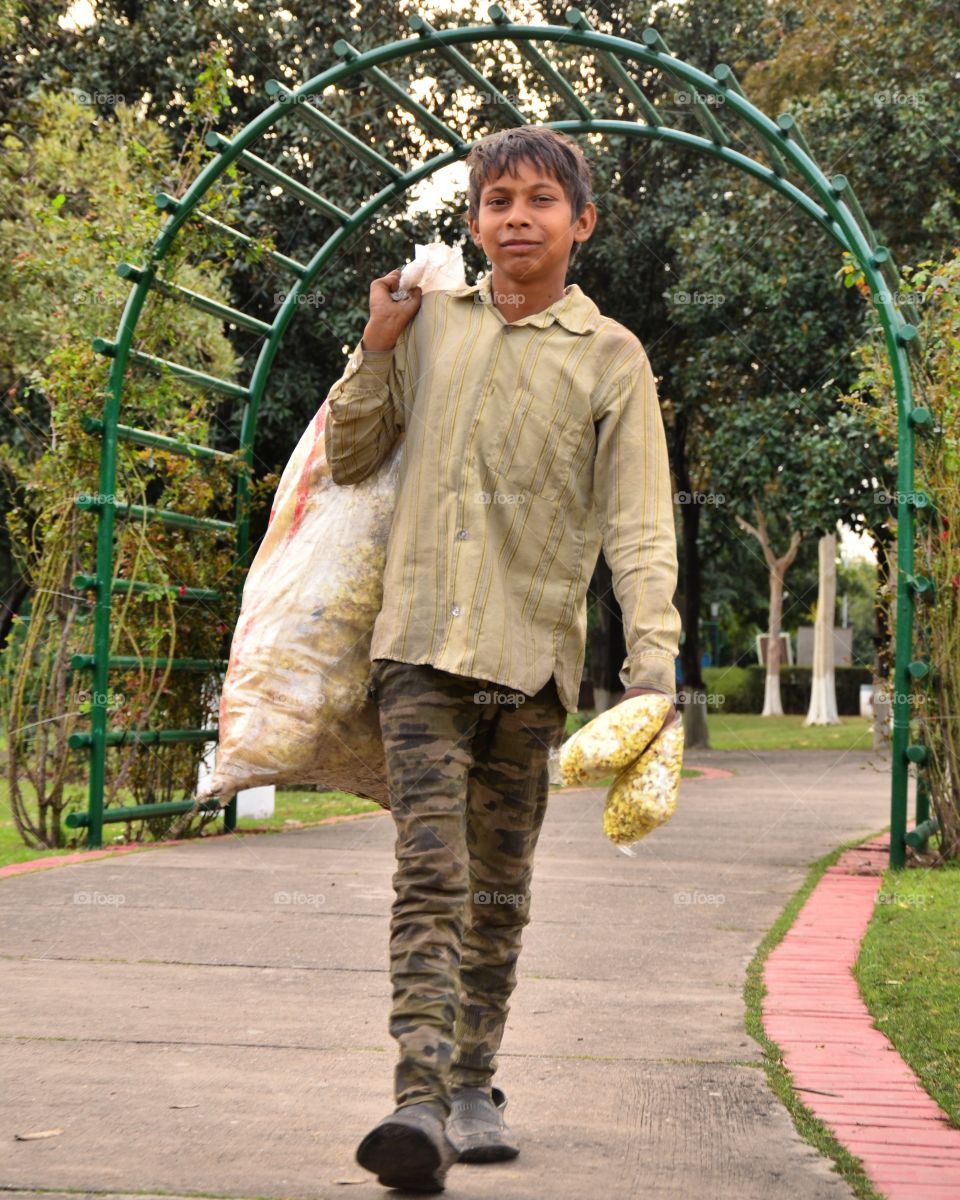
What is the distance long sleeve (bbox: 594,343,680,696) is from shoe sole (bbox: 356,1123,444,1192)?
36.0 inches

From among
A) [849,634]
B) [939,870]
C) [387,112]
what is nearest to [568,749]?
[939,870]

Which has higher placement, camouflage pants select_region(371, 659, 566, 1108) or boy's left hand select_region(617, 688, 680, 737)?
boy's left hand select_region(617, 688, 680, 737)

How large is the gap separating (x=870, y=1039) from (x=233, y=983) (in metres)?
1.85

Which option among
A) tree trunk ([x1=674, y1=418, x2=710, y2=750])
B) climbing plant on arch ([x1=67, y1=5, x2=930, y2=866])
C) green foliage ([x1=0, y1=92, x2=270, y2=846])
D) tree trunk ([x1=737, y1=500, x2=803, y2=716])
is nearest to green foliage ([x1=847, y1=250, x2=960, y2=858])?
climbing plant on arch ([x1=67, y1=5, x2=930, y2=866])

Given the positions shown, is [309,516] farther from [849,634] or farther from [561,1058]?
[849,634]

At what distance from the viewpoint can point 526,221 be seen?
11.0ft

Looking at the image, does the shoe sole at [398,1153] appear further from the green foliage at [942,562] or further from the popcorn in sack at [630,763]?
the green foliage at [942,562]

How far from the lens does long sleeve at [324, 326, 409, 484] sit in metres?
3.39

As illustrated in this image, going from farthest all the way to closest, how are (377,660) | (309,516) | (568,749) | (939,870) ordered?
(939,870), (309,516), (377,660), (568,749)

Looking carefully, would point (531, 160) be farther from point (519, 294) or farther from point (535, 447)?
point (535, 447)

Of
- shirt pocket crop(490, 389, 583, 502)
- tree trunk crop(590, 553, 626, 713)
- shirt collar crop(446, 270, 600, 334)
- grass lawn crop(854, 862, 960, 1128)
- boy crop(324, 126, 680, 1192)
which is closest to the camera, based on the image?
boy crop(324, 126, 680, 1192)

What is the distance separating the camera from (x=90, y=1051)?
156 inches

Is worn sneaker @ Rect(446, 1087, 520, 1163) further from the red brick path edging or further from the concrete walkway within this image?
the red brick path edging

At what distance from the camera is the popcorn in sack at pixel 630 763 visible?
2.97m
